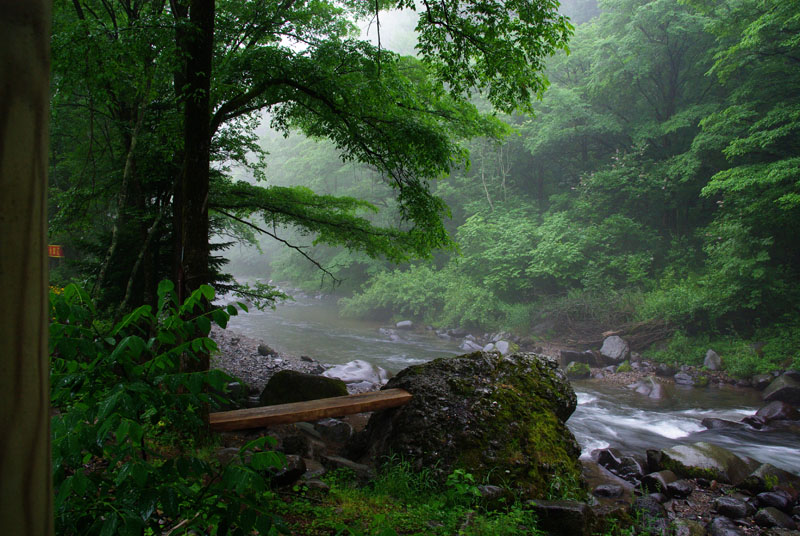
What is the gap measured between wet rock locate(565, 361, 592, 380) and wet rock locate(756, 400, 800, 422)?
4748 mm

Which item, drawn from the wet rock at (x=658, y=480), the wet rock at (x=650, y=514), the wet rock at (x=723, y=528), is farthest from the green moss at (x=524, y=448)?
the wet rock at (x=658, y=480)

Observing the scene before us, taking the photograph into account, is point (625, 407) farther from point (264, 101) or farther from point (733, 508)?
point (264, 101)

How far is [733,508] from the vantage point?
5.81 metres

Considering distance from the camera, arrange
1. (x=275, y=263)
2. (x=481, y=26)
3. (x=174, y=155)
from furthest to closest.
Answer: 1. (x=275, y=263)
2. (x=174, y=155)
3. (x=481, y=26)

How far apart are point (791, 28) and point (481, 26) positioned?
Answer: 14620mm

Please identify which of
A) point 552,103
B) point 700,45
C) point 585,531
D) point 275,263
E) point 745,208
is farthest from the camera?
point 275,263

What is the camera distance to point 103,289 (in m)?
7.14

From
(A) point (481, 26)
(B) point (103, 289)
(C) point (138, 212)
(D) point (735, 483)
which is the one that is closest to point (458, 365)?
(A) point (481, 26)

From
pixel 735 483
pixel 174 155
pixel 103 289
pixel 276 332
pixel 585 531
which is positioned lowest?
pixel 276 332

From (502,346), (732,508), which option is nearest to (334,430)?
(732,508)

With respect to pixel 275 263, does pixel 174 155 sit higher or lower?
higher

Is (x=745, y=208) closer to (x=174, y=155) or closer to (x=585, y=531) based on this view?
(x=585, y=531)

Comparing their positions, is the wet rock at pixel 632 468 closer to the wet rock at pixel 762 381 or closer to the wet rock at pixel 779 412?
the wet rock at pixel 779 412

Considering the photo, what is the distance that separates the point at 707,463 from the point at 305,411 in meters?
6.14
